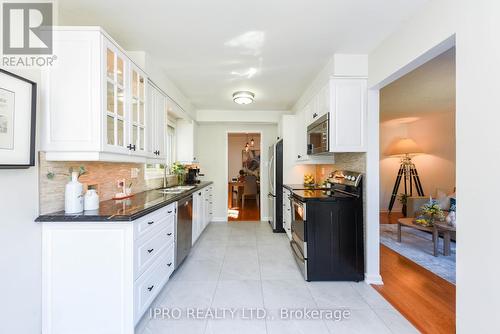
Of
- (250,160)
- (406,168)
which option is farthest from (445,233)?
(250,160)

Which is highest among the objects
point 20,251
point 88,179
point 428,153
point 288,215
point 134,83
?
point 134,83

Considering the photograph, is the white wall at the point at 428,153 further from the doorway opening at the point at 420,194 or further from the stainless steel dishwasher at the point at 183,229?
the stainless steel dishwasher at the point at 183,229

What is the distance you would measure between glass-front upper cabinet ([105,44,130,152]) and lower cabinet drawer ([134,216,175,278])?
80 cm

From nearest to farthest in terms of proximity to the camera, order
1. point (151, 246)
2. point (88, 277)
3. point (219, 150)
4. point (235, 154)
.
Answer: point (88, 277), point (151, 246), point (219, 150), point (235, 154)

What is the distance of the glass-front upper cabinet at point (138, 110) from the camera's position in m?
2.20

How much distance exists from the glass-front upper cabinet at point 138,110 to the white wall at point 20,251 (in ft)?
2.39

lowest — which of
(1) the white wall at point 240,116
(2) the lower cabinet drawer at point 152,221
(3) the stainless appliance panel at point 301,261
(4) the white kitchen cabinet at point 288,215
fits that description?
(3) the stainless appliance panel at point 301,261

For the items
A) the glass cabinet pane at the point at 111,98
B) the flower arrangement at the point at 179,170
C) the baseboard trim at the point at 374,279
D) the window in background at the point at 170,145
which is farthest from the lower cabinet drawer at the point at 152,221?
the baseboard trim at the point at 374,279

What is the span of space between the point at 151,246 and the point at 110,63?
1534 mm

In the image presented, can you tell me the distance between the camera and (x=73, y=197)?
173cm

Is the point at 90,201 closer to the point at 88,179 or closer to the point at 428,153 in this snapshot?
the point at 88,179

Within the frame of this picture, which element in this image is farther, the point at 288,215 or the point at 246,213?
the point at 246,213

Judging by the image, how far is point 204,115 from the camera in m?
4.99

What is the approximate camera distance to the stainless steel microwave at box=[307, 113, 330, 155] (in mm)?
2662
